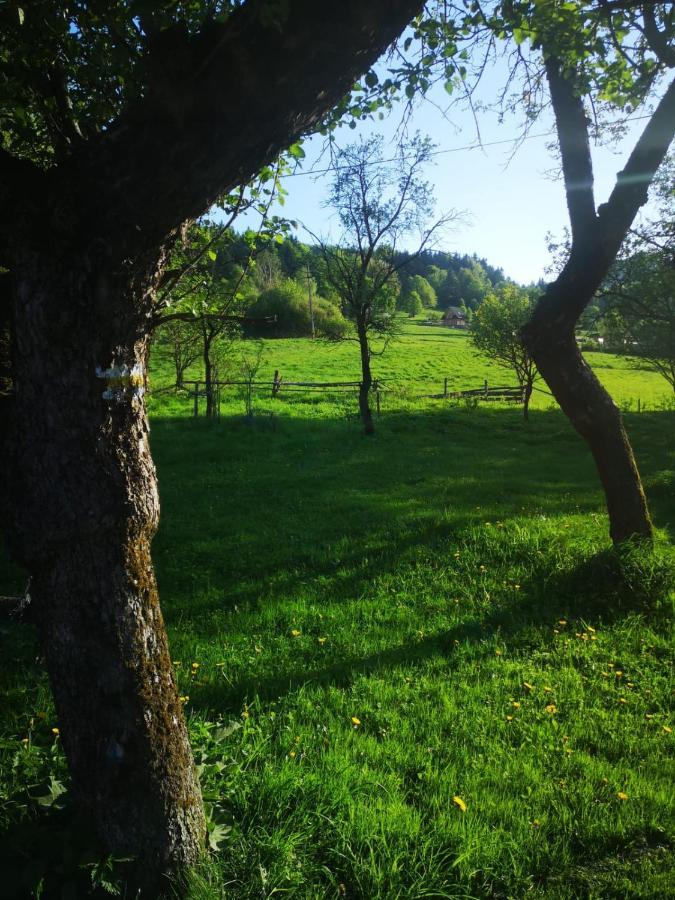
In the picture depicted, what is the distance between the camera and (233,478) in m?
12.4

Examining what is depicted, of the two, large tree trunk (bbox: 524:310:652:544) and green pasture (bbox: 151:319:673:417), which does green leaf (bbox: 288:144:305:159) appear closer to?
large tree trunk (bbox: 524:310:652:544)

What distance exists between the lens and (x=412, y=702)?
4027 millimetres

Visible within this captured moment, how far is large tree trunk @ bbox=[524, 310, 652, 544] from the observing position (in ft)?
20.9

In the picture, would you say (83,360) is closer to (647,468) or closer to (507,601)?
(507,601)

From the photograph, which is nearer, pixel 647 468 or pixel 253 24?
pixel 253 24

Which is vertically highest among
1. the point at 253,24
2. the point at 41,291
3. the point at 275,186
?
the point at 275,186

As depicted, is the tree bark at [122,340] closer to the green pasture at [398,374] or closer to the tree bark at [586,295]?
the tree bark at [586,295]

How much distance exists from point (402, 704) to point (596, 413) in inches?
174

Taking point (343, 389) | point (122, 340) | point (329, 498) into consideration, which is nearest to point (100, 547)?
point (122, 340)

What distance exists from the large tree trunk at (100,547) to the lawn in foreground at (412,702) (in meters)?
0.37

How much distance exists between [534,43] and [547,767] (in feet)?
17.8

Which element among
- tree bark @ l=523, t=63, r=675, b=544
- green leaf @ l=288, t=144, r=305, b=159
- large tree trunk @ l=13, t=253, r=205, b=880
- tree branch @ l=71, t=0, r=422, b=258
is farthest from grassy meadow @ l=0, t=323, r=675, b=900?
green leaf @ l=288, t=144, r=305, b=159

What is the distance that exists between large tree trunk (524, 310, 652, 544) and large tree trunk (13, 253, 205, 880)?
5.54 meters

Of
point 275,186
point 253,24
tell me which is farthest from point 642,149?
point 253,24
